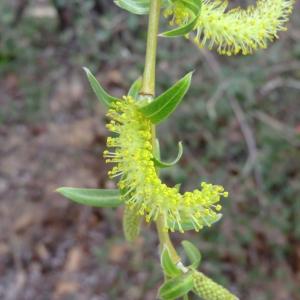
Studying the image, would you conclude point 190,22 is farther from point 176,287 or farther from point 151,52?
point 176,287

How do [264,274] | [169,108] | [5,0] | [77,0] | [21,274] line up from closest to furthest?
[169,108]
[264,274]
[21,274]
[77,0]
[5,0]

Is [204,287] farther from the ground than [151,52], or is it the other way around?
[151,52]

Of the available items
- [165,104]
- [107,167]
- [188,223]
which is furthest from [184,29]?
[107,167]

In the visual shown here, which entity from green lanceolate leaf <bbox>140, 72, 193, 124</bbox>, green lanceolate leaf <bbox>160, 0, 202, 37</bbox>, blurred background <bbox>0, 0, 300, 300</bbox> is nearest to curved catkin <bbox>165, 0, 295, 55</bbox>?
green lanceolate leaf <bbox>160, 0, 202, 37</bbox>

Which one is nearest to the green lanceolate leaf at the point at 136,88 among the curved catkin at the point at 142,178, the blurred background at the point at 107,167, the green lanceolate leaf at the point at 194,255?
the curved catkin at the point at 142,178

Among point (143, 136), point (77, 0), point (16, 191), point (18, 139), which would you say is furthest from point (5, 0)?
point (143, 136)

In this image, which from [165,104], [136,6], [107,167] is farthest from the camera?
[107,167]

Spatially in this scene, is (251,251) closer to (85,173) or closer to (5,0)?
(85,173)
